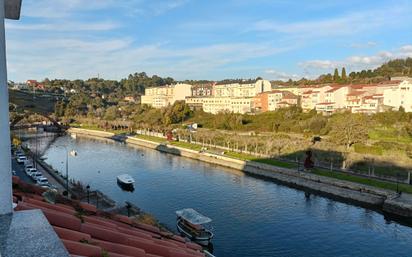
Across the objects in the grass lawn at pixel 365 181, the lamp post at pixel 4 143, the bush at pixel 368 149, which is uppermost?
the lamp post at pixel 4 143

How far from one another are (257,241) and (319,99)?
52.7 m

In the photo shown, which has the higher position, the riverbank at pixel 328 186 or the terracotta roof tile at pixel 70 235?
the terracotta roof tile at pixel 70 235

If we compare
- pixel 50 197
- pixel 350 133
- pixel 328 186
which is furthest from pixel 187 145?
pixel 50 197

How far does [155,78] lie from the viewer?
166m

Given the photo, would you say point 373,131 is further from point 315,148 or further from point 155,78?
point 155,78

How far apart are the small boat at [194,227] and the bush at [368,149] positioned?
21.6 meters

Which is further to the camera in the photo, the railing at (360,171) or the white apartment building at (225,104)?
the white apartment building at (225,104)

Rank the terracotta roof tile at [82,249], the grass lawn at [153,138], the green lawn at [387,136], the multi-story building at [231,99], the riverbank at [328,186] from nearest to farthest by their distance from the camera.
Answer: the terracotta roof tile at [82,249], the riverbank at [328,186], the green lawn at [387,136], the grass lawn at [153,138], the multi-story building at [231,99]

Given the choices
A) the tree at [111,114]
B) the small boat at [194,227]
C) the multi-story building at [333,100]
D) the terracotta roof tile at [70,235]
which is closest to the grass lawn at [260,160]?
the small boat at [194,227]

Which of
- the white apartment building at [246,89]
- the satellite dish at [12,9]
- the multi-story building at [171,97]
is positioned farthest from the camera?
the multi-story building at [171,97]

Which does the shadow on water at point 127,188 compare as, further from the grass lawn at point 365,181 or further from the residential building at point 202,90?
the residential building at point 202,90

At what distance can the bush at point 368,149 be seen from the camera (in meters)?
33.8

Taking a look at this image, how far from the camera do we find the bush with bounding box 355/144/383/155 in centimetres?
3378

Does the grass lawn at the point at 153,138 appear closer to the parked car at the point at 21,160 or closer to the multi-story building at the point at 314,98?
the parked car at the point at 21,160
